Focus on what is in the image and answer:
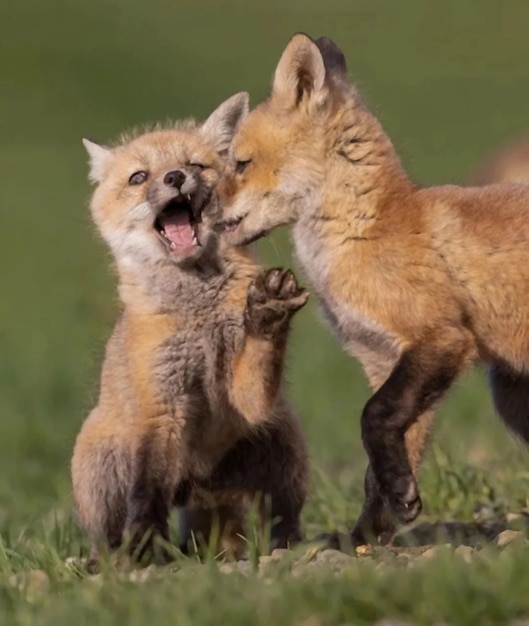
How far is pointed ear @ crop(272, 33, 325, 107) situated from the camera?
6.81 meters

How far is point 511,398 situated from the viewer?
7.25 m

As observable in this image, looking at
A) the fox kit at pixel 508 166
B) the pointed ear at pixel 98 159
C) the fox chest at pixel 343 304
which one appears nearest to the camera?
the fox chest at pixel 343 304

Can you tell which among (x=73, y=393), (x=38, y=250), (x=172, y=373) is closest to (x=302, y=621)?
(x=172, y=373)

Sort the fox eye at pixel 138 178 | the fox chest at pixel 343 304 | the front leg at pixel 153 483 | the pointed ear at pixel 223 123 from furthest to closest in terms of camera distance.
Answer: the pointed ear at pixel 223 123, the fox eye at pixel 138 178, the front leg at pixel 153 483, the fox chest at pixel 343 304

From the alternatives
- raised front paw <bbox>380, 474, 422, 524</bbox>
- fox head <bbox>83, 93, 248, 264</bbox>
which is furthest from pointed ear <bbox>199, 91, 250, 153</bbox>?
raised front paw <bbox>380, 474, 422, 524</bbox>

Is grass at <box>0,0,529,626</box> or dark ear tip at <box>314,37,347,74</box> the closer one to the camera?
grass at <box>0,0,529,626</box>

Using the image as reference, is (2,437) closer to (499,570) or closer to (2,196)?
(499,570)

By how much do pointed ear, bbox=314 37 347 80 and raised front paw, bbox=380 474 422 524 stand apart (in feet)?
6.78

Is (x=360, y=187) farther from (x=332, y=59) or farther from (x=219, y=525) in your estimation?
(x=219, y=525)

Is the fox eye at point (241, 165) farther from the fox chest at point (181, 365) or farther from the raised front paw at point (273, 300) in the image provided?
the fox chest at point (181, 365)

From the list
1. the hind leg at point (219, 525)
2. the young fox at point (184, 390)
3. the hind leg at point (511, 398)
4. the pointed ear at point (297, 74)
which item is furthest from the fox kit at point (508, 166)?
the hind leg at point (219, 525)

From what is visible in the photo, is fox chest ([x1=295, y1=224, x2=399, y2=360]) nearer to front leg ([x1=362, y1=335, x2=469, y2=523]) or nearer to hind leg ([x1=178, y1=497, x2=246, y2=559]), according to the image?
front leg ([x1=362, y1=335, x2=469, y2=523])

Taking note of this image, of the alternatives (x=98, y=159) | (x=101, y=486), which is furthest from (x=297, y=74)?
(x=101, y=486)

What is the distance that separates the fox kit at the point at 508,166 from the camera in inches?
371
